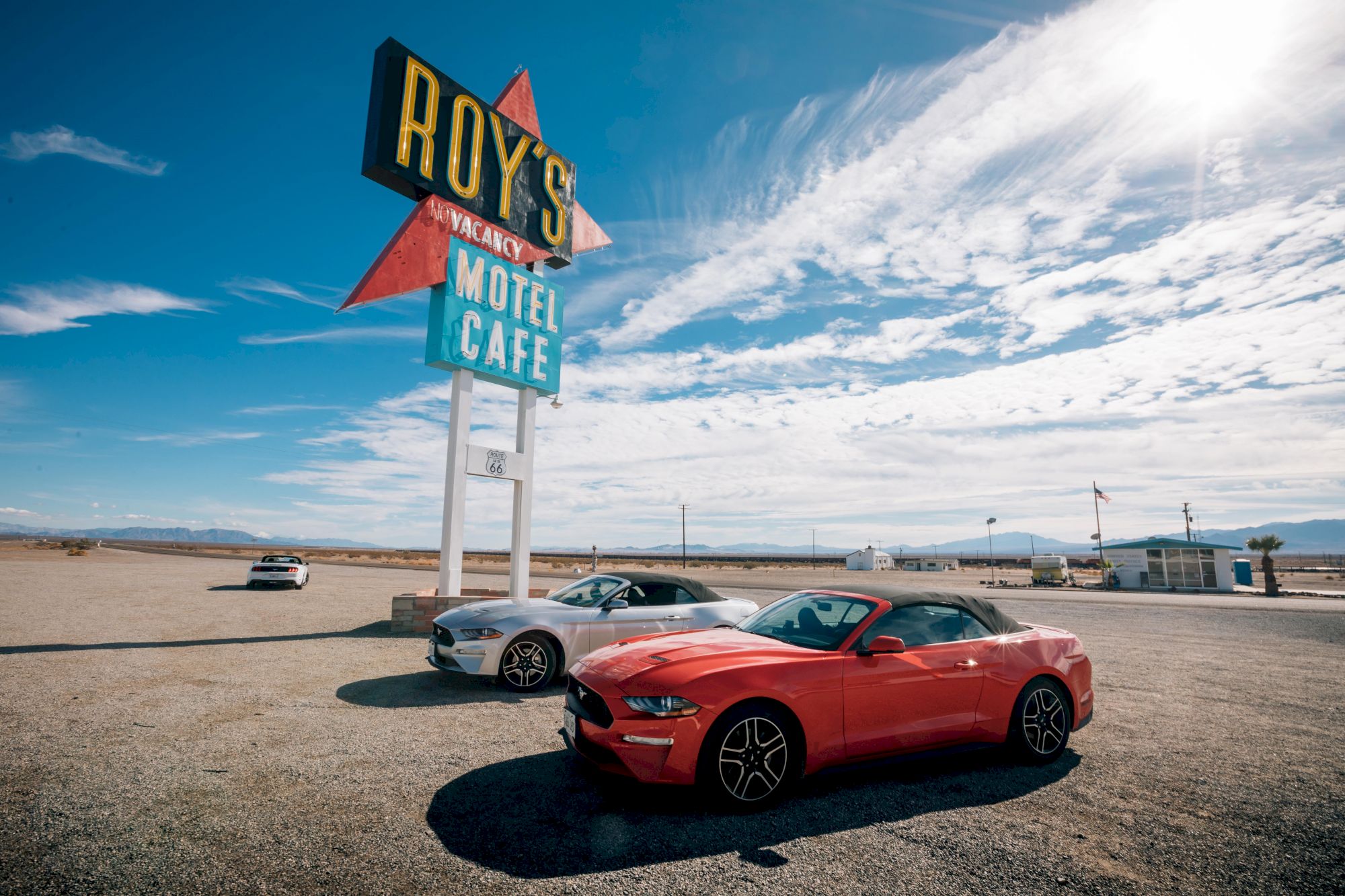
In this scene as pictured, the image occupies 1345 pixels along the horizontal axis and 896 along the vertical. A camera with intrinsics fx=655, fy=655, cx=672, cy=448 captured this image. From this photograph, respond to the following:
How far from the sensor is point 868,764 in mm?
4582

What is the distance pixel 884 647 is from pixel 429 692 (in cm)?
543

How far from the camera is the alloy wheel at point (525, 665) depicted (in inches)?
301

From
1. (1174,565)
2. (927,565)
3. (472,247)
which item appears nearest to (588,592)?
(472,247)

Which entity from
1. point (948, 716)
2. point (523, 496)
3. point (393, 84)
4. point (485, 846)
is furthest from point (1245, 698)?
point (393, 84)

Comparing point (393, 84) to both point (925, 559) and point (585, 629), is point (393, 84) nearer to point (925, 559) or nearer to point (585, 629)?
point (585, 629)

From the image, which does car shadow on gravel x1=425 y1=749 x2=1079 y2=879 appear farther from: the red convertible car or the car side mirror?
the car side mirror

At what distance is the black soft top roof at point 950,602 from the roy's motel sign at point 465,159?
12.0 m

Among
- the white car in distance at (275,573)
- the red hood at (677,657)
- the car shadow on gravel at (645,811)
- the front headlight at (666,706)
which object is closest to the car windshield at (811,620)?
the red hood at (677,657)

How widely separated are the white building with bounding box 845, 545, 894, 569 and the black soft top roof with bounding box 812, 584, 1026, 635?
222 ft

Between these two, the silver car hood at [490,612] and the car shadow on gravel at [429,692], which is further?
the silver car hood at [490,612]

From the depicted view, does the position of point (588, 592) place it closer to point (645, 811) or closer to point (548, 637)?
point (548, 637)

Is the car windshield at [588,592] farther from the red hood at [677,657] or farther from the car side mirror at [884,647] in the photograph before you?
the car side mirror at [884,647]

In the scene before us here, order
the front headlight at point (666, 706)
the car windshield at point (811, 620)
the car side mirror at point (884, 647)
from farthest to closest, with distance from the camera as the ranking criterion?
1. the car windshield at point (811, 620)
2. the car side mirror at point (884, 647)
3. the front headlight at point (666, 706)

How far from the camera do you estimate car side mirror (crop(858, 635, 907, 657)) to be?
4.64 meters
